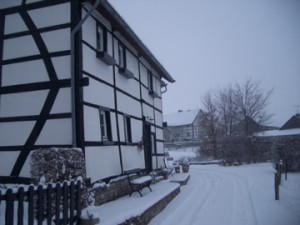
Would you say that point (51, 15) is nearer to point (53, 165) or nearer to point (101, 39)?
point (101, 39)

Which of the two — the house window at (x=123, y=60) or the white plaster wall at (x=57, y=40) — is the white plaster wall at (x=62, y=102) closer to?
the white plaster wall at (x=57, y=40)

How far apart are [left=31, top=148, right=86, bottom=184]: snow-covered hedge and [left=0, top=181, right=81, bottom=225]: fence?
3.23 ft

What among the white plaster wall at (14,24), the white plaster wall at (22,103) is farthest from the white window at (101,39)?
the white plaster wall at (22,103)

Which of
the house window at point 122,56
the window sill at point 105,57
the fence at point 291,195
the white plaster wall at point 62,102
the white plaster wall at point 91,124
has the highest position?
the house window at point 122,56

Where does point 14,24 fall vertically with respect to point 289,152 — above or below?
above

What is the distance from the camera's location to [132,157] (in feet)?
37.0

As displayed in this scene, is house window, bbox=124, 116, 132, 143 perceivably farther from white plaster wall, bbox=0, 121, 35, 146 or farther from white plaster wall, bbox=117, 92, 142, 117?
white plaster wall, bbox=0, 121, 35, 146

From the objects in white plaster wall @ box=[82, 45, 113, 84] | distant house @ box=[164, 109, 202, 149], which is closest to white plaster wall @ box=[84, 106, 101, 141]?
white plaster wall @ box=[82, 45, 113, 84]

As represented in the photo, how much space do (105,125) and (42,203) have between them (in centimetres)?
510

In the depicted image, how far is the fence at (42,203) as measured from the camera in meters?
3.82

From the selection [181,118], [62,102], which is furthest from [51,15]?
[181,118]

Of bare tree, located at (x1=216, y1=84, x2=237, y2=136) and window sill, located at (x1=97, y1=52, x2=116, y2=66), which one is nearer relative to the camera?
window sill, located at (x1=97, y1=52, x2=116, y2=66)

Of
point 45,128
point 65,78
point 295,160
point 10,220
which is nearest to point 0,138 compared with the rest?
point 45,128

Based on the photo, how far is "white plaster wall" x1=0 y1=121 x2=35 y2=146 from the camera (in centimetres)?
808
